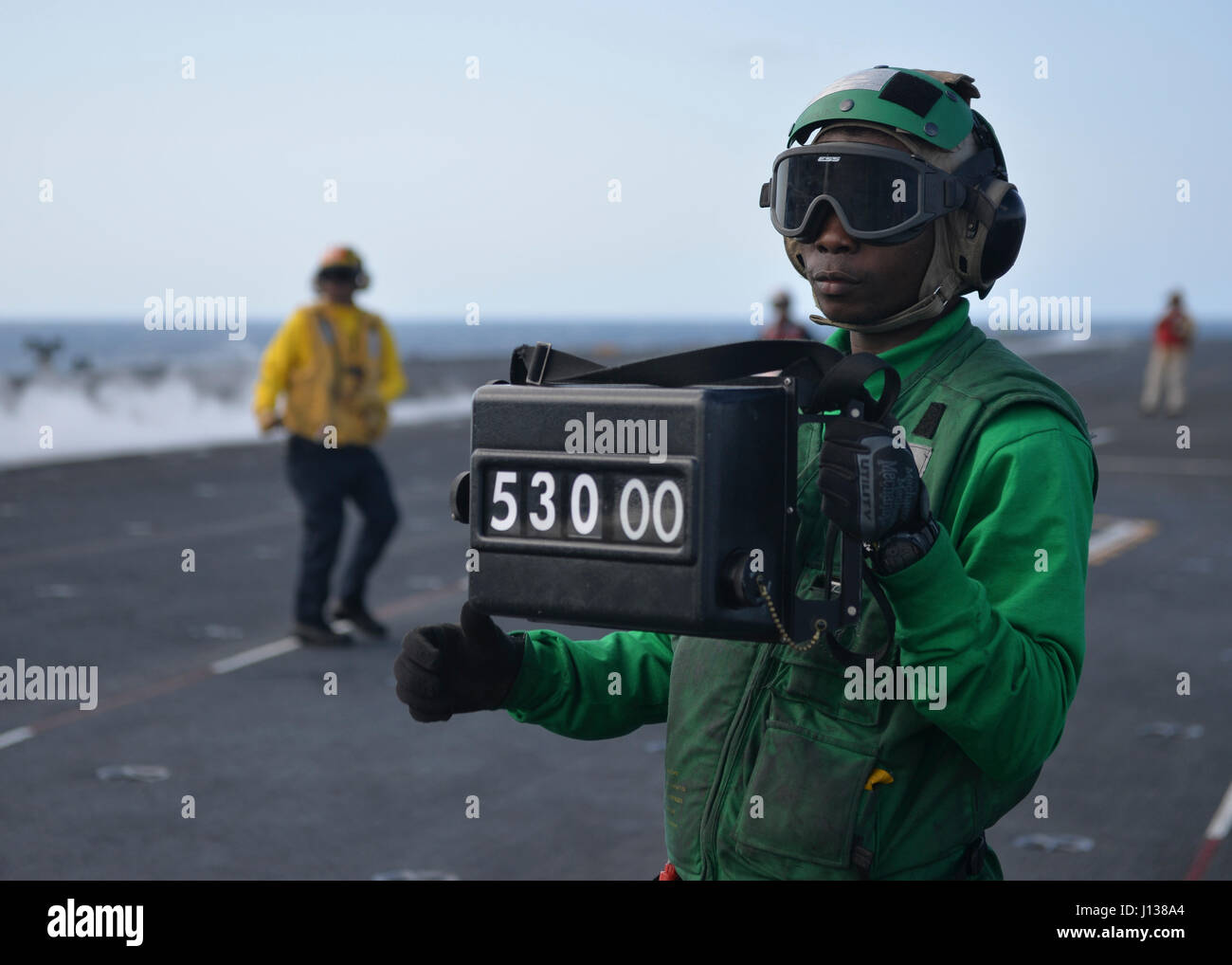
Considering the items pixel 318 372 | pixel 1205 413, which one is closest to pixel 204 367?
pixel 1205 413

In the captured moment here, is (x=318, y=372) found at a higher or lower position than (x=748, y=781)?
higher

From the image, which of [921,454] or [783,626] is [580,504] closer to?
[783,626]

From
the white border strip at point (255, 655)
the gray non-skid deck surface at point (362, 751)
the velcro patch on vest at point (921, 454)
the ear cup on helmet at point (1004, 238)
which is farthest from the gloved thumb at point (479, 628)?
the white border strip at point (255, 655)

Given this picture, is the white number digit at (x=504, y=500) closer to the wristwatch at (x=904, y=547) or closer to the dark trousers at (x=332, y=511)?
the wristwatch at (x=904, y=547)

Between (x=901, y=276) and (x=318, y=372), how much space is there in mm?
6582

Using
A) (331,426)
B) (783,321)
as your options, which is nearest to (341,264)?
(331,426)

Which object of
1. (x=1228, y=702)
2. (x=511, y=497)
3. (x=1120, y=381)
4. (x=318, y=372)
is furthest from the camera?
(x=1120, y=381)

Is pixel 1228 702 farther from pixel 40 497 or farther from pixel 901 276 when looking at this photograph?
pixel 40 497

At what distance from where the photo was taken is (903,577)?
1733 millimetres

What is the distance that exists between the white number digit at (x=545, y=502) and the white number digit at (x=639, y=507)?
0.10 meters

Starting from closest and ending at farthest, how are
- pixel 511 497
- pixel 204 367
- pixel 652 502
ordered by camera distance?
pixel 652 502, pixel 511 497, pixel 204 367

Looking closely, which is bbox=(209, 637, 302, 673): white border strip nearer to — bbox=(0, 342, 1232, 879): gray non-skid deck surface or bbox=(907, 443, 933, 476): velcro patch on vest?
bbox=(0, 342, 1232, 879): gray non-skid deck surface

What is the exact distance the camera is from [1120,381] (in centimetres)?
3566

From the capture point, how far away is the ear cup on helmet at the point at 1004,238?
2.12 m
